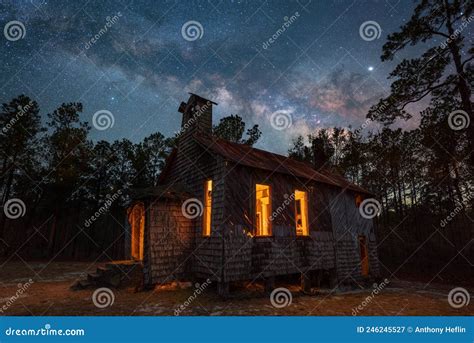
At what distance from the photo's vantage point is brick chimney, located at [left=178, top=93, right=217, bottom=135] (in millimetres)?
11961

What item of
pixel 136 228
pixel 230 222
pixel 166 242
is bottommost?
pixel 166 242

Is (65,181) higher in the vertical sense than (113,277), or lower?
higher

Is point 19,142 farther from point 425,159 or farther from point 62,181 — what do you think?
point 425,159

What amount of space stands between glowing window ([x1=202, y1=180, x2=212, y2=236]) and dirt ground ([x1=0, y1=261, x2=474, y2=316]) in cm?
220

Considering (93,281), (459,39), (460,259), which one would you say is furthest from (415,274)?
(93,281)

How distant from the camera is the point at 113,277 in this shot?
33.1ft

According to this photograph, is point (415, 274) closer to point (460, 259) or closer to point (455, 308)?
point (460, 259)

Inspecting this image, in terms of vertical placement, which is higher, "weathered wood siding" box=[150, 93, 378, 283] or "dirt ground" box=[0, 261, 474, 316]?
"weathered wood siding" box=[150, 93, 378, 283]

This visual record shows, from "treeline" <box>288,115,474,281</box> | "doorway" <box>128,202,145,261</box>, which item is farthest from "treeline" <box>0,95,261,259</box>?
"treeline" <box>288,115,474,281</box>

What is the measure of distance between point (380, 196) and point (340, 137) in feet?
27.3

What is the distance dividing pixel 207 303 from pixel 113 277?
4354 mm

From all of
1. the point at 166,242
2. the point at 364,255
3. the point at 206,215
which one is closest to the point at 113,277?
the point at 166,242

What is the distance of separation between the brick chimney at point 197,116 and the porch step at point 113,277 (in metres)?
6.46

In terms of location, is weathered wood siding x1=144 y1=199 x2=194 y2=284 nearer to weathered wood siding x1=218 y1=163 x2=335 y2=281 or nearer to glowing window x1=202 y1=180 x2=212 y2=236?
glowing window x1=202 y1=180 x2=212 y2=236
